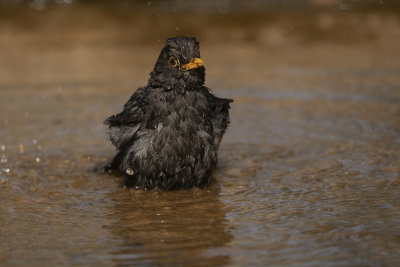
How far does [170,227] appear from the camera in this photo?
5340 millimetres

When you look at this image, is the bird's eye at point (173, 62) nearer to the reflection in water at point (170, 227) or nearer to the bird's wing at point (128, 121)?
the bird's wing at point (128, 121)

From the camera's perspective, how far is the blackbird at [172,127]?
615cm

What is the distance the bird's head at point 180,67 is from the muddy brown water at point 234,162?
107 cm

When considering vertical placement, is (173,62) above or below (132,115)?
A: above

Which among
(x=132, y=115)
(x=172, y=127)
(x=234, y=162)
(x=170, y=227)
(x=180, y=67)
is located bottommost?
(x=170, y=227)

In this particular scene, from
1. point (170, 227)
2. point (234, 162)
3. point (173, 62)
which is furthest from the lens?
point (234, 162)

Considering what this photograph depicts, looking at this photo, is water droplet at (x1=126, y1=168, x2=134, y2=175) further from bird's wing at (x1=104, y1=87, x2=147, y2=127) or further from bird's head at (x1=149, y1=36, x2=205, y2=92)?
bird's head at (x1=149, y1=36, x2=205, y2=92)

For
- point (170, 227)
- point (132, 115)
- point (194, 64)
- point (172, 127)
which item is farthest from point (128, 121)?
point (170, 227)

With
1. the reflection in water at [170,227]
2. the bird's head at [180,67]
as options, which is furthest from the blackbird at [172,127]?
the reflection in water at [170,227]

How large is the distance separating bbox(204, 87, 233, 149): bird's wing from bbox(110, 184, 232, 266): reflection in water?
0.56 m

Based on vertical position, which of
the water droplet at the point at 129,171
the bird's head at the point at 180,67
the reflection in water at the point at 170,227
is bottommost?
the reflection in water at the point at 170,227

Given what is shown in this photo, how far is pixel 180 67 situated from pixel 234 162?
1732 mm

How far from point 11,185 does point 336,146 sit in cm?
368

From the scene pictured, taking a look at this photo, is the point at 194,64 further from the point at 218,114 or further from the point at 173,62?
the point at 218,114
